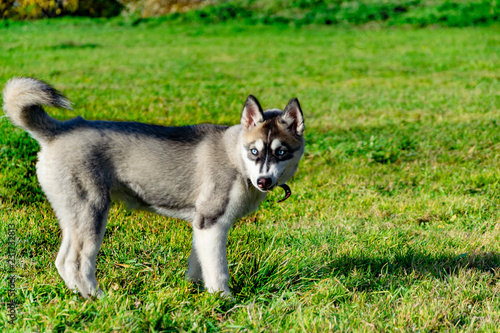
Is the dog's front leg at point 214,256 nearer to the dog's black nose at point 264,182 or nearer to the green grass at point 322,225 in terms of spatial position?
the green grass at point 322,225

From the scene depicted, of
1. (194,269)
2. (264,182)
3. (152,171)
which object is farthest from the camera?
(194,269)

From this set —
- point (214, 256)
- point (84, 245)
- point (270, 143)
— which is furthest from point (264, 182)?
point (84, 245)

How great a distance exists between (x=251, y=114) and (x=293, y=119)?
1.03 ft

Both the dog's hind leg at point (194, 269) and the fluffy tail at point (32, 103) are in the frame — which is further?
the dog's hind leg at point (194, 269)

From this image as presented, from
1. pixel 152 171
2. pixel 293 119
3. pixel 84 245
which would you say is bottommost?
pixel 84 245

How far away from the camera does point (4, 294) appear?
3438mm

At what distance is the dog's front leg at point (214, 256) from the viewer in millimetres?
3605

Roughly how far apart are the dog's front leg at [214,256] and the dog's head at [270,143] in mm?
444

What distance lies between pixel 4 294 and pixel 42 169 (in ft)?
2.82

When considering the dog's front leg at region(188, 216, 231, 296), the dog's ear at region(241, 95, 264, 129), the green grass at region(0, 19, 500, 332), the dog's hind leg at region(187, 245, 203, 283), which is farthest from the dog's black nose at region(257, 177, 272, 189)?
the dog's hind leg at region(187, 245, 203, 283)

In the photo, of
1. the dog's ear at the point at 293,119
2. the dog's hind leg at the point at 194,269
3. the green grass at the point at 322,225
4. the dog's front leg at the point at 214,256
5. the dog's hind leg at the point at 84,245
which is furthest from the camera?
the dog's hind leg at the point at 194,269

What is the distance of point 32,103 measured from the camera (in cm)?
352

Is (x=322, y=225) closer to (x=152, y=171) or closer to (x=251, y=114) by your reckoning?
(x=251, y=114)

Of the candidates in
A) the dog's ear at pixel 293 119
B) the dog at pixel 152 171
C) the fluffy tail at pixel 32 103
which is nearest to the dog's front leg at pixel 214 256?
the dog at pixel 152 171
